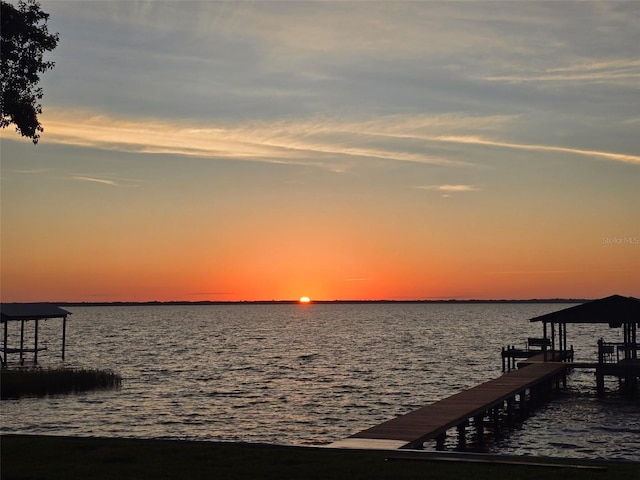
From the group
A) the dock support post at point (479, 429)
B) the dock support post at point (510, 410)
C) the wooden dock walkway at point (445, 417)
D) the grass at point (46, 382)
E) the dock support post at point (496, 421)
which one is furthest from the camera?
the grass at point (46, 382)

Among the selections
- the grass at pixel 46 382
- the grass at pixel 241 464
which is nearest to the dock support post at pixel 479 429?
the grass at pixel 241 464

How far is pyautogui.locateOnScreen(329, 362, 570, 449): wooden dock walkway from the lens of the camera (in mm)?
19516

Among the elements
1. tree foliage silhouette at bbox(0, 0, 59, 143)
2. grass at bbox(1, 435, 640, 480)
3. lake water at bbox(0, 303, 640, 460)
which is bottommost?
lake water at bbox(0, 303, 640, 460)

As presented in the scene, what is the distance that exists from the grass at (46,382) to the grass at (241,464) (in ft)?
84.8

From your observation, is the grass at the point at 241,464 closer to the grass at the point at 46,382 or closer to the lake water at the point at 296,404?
the lake water at the point at 296,404

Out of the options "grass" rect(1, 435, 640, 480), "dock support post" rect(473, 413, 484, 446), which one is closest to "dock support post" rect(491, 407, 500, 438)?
"dock support post" rect(473, 413, 484, 446)

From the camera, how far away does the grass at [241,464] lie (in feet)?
44.2

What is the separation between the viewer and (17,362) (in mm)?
66375

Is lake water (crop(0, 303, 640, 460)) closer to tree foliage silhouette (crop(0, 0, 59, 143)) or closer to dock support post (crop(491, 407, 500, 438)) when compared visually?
dock support post (crop(491, 407, 500, 438))

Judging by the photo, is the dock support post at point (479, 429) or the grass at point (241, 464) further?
the dock support post at point (479, 429)

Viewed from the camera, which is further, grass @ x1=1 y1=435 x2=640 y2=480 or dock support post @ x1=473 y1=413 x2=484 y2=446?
dock support post @ x1=473 y1=413 x2=484 y2=446

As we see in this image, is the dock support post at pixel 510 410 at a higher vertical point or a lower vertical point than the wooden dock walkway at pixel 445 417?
lower

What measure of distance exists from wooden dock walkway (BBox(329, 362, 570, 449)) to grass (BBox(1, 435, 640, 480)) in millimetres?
2750

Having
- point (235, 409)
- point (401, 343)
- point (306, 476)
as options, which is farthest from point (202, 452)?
point (401, 343)
